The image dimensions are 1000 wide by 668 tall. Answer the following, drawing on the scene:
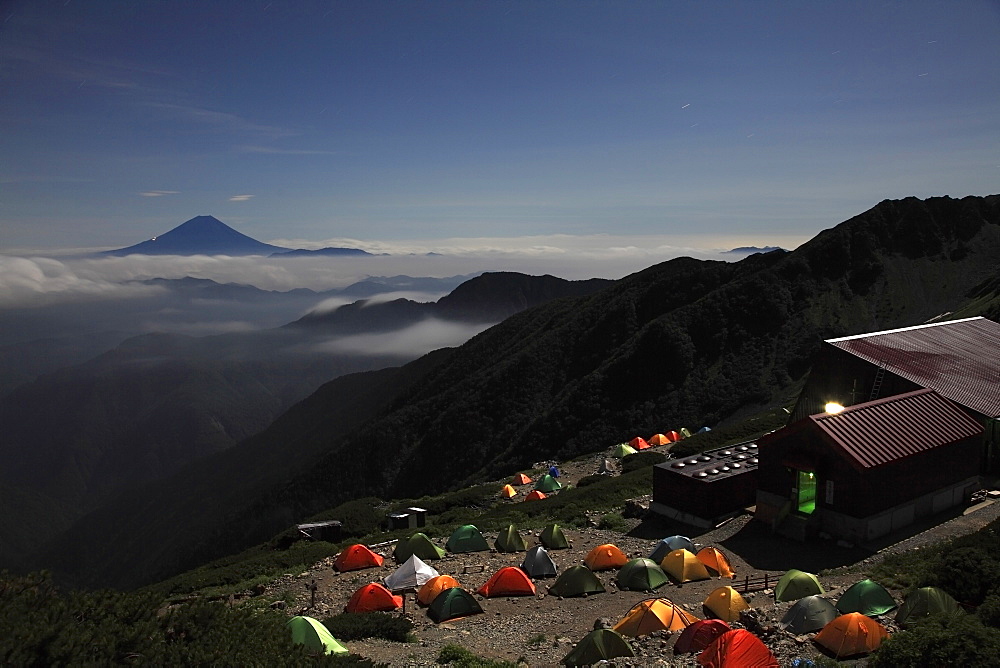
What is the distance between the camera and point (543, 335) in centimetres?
11431

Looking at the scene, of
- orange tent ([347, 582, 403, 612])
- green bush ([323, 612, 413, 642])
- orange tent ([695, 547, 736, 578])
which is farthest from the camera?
orange tent ([695, 547, 736, 578])

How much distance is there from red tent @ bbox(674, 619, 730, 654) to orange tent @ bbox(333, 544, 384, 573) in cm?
1414

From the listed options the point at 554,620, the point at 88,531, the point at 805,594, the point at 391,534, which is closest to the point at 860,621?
the point at 805,594

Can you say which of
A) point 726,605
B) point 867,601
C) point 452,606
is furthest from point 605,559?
point 867,601

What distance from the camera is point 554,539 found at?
83.8 feet

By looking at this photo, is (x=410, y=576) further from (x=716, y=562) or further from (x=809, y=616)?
(x=809, y=616)

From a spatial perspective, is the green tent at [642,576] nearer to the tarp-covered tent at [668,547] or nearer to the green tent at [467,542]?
the tarp-covered tent at [668,547]

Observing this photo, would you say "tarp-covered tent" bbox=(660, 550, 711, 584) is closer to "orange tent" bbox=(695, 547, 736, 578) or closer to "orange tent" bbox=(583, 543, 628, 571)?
"orange tent" bbox=(695, 547, 736, 578)

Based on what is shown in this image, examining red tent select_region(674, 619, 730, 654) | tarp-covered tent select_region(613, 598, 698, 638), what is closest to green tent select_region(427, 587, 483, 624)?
tarp-covered tent select_region(613, 598, 698, 638)

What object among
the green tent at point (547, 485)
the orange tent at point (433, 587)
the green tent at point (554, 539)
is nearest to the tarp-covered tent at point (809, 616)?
the orange tent at point (433, 587)

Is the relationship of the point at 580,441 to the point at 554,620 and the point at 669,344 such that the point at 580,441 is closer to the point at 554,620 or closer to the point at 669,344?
the point at 669,344

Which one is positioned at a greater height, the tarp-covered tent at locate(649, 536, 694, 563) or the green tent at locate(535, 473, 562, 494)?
the tarp-covered tent at locate(649, 536, 694, 563)

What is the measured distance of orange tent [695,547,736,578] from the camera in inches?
801

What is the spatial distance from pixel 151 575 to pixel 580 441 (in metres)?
71.7
